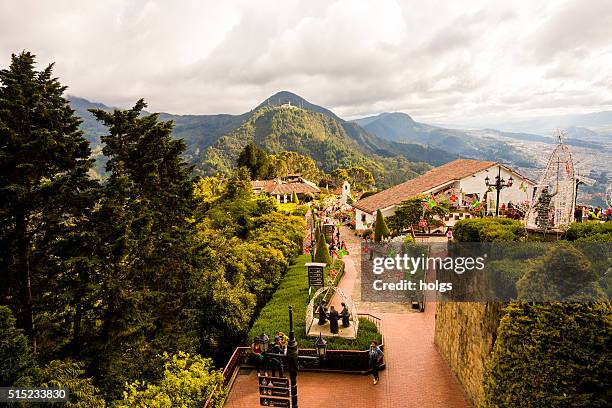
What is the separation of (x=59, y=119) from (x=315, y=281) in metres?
14.2

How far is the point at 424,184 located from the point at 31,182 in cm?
3155

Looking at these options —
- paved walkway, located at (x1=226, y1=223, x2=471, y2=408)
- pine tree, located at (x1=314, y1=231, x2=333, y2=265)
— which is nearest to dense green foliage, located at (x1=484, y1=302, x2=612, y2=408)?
paved walkway, located at (x1=226, y1=223, x2=471, y2=408)

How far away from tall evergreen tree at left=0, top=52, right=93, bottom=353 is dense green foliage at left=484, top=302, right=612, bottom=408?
11.5 m

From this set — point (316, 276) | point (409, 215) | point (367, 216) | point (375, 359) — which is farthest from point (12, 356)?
point (367, 216)

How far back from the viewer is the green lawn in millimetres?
14764

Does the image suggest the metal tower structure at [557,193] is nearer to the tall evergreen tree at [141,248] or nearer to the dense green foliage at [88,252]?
the dense green foliage at [88,252]

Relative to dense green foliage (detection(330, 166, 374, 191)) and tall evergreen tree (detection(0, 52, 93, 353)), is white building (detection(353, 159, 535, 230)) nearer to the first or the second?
tall evergreen tree (detection(0, 52, 93, 353))

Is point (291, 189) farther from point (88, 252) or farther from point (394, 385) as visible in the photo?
point (88, 252)

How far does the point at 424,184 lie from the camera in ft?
117

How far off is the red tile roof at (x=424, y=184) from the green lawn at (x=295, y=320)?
576 inches

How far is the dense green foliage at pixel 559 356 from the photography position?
6496 millimetres

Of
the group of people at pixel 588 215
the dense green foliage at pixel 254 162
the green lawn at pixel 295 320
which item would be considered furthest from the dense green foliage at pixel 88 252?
the dense green foliage at pixel 254 162

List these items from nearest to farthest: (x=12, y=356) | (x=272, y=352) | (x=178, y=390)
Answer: (x=12, y=356), (x=178, y=390), (x=272, y=352)

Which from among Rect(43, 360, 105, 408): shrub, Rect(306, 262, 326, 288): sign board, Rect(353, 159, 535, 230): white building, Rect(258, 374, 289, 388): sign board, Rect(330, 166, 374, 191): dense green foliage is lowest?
Rect(258, 374, 289, 388): sign board
